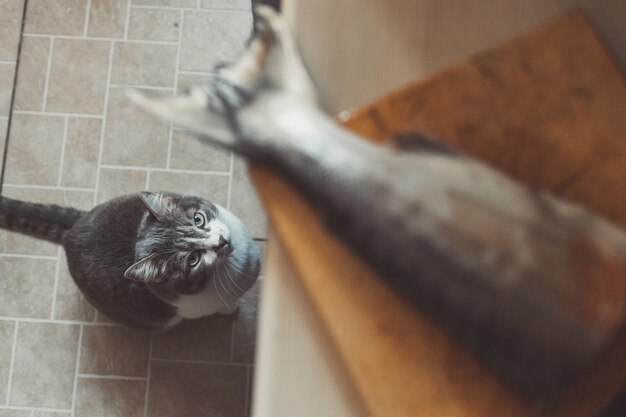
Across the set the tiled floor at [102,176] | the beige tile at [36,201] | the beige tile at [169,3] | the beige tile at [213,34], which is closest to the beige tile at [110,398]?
the tiled floor at [102,176]

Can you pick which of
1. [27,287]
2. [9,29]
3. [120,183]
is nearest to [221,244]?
[120,183]

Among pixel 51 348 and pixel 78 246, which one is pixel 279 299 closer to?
pixel 78 246

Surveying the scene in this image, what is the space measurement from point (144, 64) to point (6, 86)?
0.28m

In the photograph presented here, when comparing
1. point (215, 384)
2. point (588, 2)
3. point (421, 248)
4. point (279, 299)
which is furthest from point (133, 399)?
point (588, 2)

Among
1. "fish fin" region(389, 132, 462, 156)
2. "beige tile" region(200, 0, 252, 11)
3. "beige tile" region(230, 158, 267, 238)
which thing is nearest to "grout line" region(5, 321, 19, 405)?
"beige tile" region(230, 158, 267, 238)

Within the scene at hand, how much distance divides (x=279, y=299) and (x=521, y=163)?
0.87 ft

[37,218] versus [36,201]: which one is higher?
[37,218]

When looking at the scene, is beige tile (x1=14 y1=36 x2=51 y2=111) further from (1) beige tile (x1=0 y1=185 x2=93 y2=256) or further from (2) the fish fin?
(2) the fish fin

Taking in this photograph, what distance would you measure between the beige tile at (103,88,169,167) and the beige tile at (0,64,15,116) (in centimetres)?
20

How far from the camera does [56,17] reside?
124 centimetres

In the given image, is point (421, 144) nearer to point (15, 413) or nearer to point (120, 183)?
point (120, 183)

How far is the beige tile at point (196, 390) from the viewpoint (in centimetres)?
112

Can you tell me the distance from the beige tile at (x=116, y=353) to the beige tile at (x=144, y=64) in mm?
489

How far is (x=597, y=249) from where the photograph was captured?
53cm
